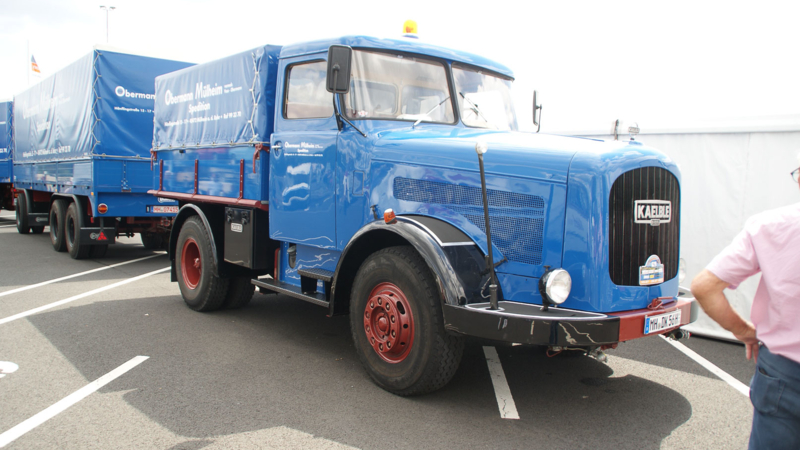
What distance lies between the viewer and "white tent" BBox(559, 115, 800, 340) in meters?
5.59

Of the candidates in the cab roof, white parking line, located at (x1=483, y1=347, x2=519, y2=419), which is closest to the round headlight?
white parking line, located at (x1=483, y1=347, x2=519, y2=419)

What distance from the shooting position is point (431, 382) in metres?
3.85

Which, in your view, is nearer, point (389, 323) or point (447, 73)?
point (389, 323)

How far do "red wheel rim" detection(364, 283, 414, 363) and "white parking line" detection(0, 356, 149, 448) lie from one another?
2.00 m

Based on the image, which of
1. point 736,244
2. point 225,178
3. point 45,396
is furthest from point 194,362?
point 736,244

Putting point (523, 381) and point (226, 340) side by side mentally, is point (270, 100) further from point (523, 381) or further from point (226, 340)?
point (523, 381)

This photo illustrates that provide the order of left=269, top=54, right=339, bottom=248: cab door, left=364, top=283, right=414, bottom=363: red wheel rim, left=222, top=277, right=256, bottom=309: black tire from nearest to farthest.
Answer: left=364, top=283, right=414, bottom=363: red wheel rim < left=269, top=54, right=339, bottom=248: cab door < left=222, top=277, right=256, bottom=309: black tire

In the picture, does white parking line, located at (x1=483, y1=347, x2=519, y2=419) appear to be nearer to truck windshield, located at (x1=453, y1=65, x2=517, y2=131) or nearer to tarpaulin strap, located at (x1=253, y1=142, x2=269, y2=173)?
truck windshield, located at (x1=453, y1=65, x2=517, y2=131)

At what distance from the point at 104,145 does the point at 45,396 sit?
6.71 meters

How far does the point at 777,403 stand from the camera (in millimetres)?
1859

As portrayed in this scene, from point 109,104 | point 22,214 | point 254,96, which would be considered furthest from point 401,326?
point 22,214

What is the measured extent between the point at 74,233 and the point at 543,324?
9.85m

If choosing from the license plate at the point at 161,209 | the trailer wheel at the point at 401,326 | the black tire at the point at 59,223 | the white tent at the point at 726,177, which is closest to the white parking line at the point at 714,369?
the white tent at the point at 726,177

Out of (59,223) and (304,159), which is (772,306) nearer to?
(304,159)
